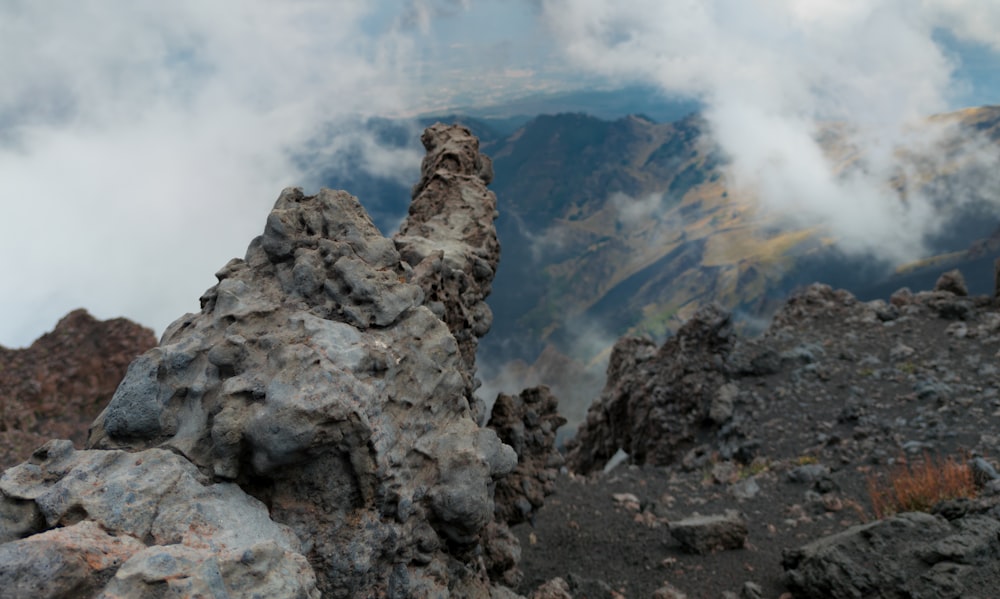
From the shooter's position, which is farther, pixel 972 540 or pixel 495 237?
pixel 495 237

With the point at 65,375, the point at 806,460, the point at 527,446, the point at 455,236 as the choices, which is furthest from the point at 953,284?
the point at 65,375

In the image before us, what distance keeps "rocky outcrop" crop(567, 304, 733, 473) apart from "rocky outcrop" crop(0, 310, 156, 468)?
19847mm

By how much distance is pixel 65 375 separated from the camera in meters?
23.0

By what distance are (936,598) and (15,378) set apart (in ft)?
89.0

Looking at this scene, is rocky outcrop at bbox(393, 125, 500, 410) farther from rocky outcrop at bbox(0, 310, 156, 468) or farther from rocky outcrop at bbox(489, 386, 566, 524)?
rocky outcrop at bbox(0, 310, 156, 468)

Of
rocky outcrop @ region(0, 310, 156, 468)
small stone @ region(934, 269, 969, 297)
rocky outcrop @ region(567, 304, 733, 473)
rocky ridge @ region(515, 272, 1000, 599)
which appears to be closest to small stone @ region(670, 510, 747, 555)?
rocky ridge @ region(515, 272, 1000, 599)

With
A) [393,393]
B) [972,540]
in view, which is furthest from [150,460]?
[972,540]

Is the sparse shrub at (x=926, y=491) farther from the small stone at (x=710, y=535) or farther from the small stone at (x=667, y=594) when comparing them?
the small stone at (x=667, y=594)

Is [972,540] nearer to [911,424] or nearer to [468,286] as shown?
[468,286]

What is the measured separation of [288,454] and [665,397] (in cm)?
2025

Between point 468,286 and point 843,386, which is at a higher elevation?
point 843,386

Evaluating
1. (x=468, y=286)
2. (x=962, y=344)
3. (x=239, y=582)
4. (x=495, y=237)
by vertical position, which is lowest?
(x=239, y=582)

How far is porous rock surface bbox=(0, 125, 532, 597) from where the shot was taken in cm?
439

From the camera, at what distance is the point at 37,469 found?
4961 millimetres
